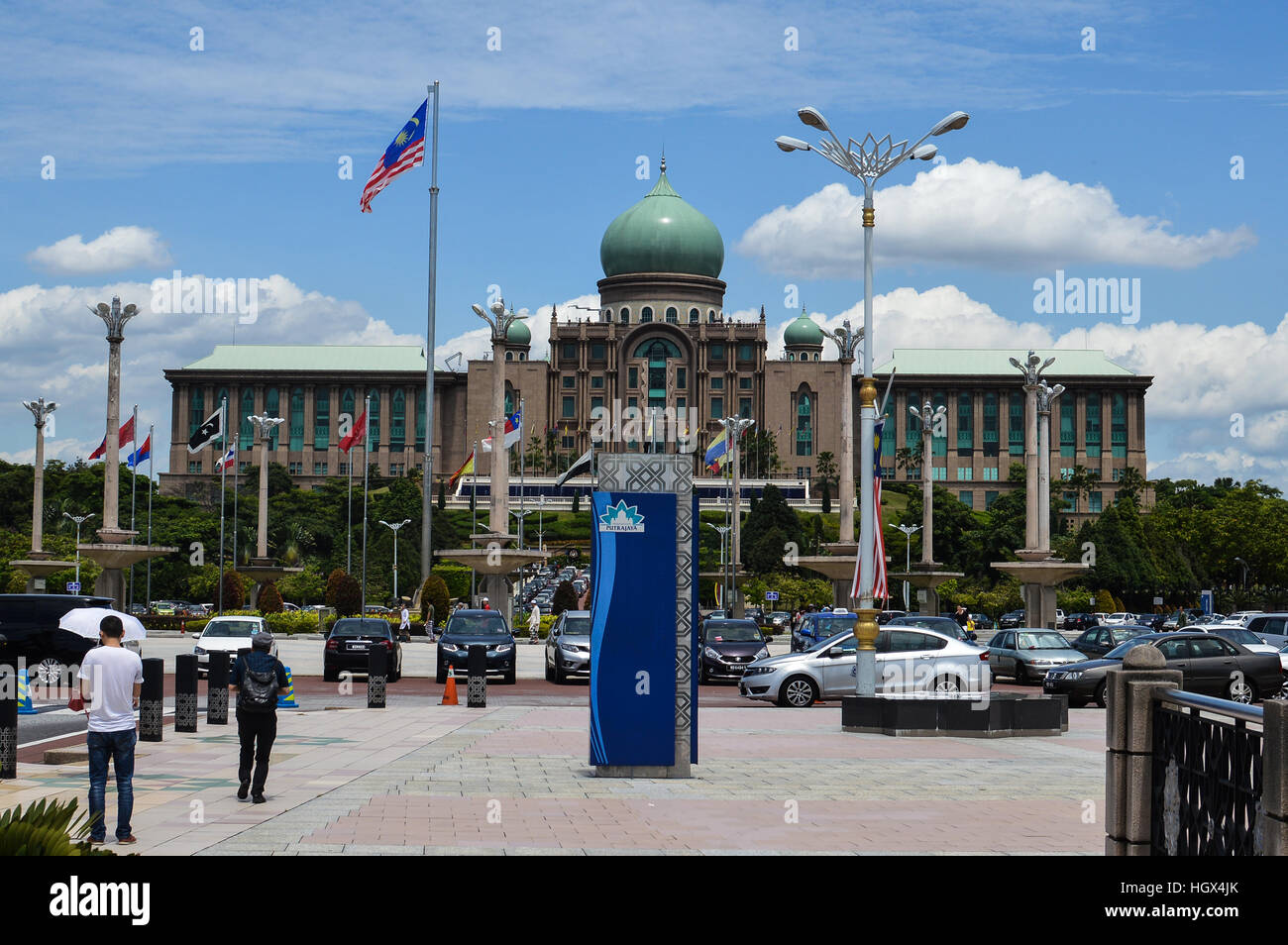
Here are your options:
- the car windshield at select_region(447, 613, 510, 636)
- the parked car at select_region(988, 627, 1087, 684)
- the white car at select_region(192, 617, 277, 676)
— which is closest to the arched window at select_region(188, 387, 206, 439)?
the white car at select_region(192, 617, 277, 676)

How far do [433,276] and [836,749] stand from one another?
1257 inches

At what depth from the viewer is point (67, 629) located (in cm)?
2991

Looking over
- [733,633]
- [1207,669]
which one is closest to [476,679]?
[733,633]

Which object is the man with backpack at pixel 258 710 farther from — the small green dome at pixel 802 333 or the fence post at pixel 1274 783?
the small green dome at pixel 802 333

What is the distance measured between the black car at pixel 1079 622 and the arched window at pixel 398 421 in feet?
333

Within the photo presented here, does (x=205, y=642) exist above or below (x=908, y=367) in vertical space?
below

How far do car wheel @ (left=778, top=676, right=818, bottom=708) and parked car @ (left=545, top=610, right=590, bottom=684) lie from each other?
25.2 feet

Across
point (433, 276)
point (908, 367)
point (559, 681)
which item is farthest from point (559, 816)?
point (908, 367)

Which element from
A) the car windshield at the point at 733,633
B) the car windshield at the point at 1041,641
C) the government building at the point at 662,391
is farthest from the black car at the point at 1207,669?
the government building at the point at 662,391

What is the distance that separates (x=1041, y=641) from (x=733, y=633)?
305 inches

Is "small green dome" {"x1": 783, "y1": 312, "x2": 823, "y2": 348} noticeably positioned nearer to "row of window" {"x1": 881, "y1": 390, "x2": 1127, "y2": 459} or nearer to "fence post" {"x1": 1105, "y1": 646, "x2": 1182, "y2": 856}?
"row of window" {"x1": 881, "y1": 390, "x2": 1127, "y2": 459}

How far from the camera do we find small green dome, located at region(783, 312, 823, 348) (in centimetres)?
16262
